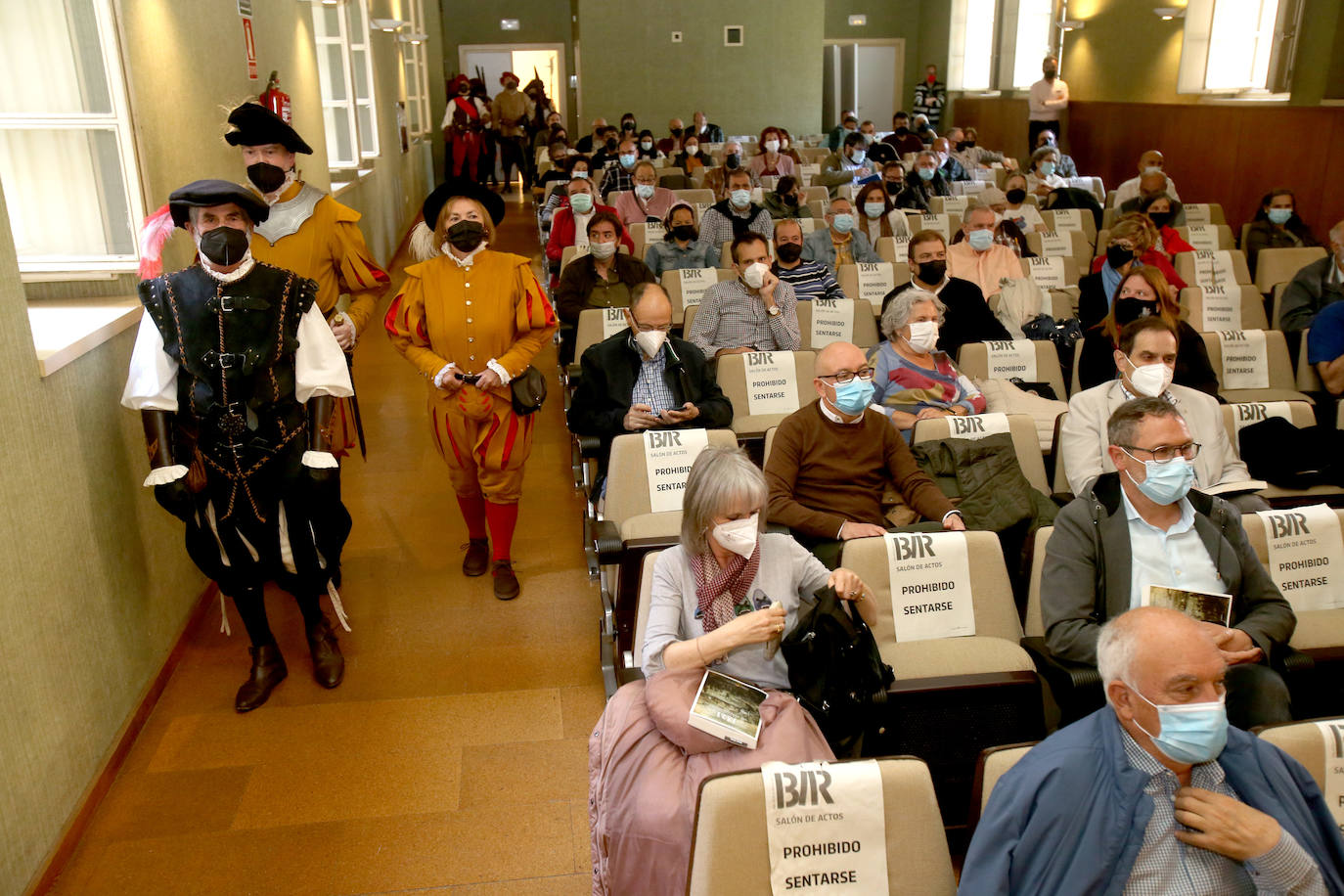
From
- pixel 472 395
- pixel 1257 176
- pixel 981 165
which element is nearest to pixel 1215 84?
pixel 1257 176

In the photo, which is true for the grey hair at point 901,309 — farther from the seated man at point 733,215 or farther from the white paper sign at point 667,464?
the seated man at point 733,215

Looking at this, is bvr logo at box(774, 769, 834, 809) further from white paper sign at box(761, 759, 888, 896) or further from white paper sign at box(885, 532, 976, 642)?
white paper sign at box(885, 532, 976, 642)

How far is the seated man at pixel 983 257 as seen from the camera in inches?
239

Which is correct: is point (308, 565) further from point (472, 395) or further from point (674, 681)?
point (674, 681)

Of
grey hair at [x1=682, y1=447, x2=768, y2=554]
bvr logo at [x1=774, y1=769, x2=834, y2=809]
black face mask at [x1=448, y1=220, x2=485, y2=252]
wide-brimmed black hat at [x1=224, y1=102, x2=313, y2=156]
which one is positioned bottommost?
bvr logo at [x1=774, y1=769, x2=834, y2=809]

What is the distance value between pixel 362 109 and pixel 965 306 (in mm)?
7586

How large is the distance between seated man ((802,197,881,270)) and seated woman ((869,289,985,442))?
260 cm

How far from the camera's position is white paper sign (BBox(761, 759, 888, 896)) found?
1.73 meters

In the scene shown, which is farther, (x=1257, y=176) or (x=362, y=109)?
(x=362, y=109)

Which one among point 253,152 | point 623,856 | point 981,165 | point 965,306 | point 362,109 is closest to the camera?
point 623,856

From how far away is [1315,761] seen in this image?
1892mm

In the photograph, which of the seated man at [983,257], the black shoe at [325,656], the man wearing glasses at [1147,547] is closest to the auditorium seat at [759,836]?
the man wearing glasses at [1147,547]

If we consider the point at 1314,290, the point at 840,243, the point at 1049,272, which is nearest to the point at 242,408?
the point at 840,243

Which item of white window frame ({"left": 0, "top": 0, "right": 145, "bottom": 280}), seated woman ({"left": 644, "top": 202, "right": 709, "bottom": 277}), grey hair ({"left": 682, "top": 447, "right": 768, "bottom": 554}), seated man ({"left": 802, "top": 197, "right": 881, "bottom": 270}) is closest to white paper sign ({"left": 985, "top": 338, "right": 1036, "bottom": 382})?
seated man ({"left": 802, "top": 197, "right": 881, "bottom": 270})
